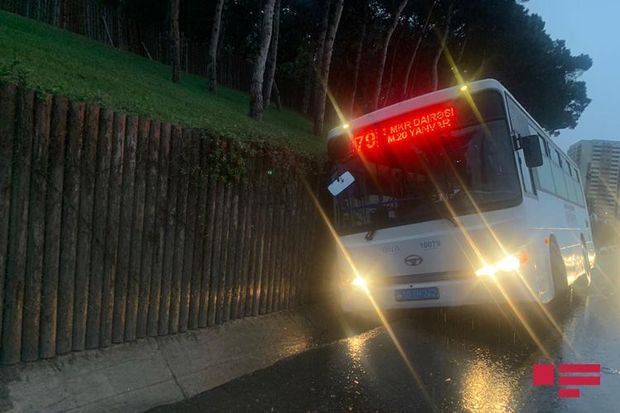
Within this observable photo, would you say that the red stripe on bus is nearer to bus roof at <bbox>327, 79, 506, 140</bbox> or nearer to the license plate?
the license plate

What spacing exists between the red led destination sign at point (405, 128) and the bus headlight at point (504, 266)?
67.3 inches

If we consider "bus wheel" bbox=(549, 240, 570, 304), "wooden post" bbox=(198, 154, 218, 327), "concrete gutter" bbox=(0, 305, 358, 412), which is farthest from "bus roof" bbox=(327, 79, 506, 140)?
"concrete gutter" bbox=(0, 305, 358, 412)

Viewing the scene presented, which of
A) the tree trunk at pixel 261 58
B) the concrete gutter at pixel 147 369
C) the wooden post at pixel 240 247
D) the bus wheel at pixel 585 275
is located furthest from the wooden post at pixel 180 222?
the bus wheel at pixel 585 275

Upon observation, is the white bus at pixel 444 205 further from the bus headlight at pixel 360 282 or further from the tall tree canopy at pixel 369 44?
the tall tree canopy at pixel 369 44

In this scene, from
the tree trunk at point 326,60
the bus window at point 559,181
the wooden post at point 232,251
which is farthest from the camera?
the tree trunk at point 326,60

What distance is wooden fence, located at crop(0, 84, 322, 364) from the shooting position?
4039 mm

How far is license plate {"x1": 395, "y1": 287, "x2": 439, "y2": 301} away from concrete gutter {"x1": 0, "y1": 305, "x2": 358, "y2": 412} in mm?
1315

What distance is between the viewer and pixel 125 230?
4914mm

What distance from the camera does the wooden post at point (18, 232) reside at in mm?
3949

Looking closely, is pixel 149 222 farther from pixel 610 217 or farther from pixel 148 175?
pixel 610 217

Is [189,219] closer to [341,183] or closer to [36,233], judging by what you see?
[36,233]

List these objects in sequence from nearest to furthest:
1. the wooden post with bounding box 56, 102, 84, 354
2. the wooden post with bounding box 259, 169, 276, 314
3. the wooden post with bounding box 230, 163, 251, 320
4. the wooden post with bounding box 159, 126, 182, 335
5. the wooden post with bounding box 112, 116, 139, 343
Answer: the wooden post with bounding box 56, 102, 84, 354, the wooden post with bounding box 112, 116, 139, 343, the wooden post with bounding box 159, 126, 182, 335, the wooden post with bounding box 230, 163, 251, 320, the wooden post with bounding box 259, 169, 276, 314

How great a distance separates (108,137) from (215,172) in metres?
1.47

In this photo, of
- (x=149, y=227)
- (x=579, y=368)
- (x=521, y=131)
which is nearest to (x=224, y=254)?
(x=149, y=227)
